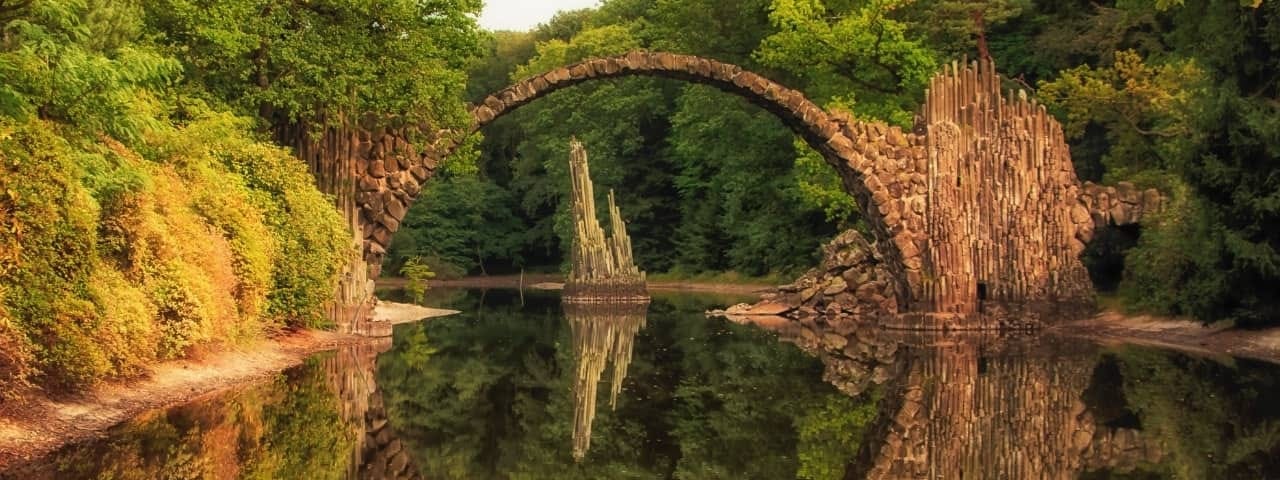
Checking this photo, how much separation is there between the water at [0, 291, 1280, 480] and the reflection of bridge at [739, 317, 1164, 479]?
4 cm

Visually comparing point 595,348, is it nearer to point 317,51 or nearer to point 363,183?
point 363,183

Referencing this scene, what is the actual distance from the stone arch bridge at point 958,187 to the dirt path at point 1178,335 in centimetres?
113

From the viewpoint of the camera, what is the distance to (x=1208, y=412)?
50.2ft

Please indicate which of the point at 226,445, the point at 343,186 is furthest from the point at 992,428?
the point at 343,186

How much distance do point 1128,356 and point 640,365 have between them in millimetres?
7251

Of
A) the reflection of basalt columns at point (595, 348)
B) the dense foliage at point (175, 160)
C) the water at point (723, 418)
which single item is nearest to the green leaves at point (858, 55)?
the reflection of basalt columns at point (595, 348)

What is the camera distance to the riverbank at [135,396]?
12.4 meters

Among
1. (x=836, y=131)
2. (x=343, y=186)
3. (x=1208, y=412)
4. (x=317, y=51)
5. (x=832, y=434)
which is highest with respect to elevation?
(x=317, y=51)

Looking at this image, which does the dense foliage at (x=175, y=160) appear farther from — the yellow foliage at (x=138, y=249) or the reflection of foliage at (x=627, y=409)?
the reflection of foliage at (x=627, y=409)

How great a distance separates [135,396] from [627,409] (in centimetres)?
504

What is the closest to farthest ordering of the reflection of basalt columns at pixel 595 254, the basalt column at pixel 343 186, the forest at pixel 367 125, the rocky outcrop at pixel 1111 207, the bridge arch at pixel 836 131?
the forest at pixel 367 125, the basalt column at pixel 343 186, the bridge arch at pixel 836 131, the rocky outcrop at pixel 1111 207, the reflection of basalt columns at pixel 595 254

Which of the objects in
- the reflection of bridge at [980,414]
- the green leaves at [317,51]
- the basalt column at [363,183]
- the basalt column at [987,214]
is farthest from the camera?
the basalt column at [987,214]

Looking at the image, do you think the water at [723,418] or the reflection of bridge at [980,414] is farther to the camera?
the reflection of bridge at [980,414]

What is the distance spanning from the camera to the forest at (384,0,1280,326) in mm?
23672
